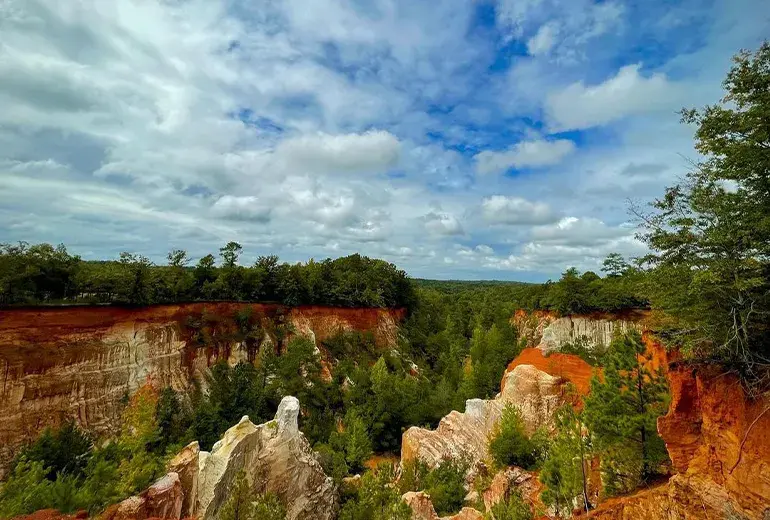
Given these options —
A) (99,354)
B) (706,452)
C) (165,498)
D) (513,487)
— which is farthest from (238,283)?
(706,452)

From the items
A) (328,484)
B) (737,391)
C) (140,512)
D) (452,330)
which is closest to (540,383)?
(328,484)

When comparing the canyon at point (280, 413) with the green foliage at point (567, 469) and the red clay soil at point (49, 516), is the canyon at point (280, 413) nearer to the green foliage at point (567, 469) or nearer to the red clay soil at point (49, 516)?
the green foliage at point (567, 469)

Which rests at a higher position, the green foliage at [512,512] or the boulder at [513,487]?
the green foliage at [512,512]

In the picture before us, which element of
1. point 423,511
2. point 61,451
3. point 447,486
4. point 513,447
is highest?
point 513,447

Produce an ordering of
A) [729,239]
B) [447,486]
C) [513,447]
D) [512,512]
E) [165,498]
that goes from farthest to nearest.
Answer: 1. [447,486]
2. [513,447]
3. [165,498]
4. [512,512]
5. [729,239]

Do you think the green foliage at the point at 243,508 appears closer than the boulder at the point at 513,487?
Yes

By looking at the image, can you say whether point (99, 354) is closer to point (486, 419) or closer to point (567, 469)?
point (486, 419)

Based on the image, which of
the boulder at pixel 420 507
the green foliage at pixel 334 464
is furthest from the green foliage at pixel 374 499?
the green foliage at pixel 334 464
